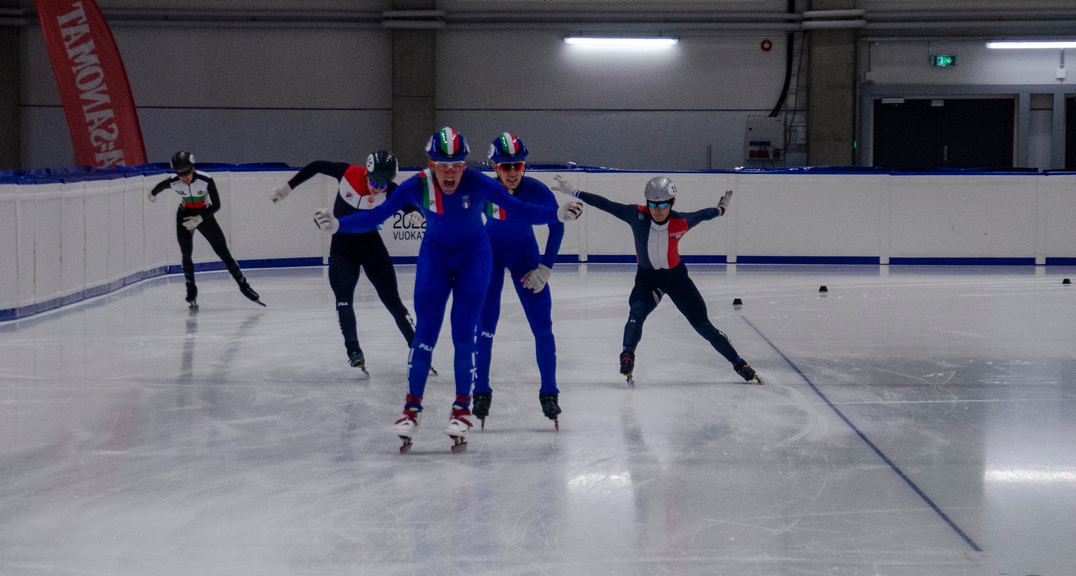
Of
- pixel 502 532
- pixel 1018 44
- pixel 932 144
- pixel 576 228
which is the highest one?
pixel 1018 44

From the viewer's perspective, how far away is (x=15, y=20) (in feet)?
67.9

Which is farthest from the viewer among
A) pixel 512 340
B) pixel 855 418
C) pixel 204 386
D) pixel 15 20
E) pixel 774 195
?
pixel 15 20

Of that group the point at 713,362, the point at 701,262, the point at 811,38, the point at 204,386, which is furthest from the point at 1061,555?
the point at 811,38

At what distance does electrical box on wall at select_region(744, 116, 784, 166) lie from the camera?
21234mm

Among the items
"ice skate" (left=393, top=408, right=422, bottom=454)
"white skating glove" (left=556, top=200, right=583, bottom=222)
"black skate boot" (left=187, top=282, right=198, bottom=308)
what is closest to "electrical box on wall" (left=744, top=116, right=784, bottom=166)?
"black skate boot" (left=187, top=282, right=198, bottom=308)

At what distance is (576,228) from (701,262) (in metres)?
1.94

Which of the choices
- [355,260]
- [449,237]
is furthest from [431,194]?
[355,260]

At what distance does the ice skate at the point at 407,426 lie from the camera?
18.7ft

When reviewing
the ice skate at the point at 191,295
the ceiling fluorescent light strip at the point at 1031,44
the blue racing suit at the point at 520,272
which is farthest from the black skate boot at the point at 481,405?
the ceiling fluorescent light strip at the point at 1031,44

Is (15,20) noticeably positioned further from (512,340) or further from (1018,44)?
(1018,44)

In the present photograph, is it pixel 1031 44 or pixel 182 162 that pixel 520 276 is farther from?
pixel 1031 44

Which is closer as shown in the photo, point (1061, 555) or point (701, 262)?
point (1061, 555)

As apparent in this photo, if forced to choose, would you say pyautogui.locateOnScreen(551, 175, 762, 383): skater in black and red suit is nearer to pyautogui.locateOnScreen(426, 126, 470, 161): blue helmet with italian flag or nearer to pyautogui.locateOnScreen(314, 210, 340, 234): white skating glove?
pyautogui.locateOnScreen(426, 126, 470, 161): blue helmet with italian flag

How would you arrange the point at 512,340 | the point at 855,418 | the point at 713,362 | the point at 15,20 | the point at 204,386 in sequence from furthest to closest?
the point at 15,20
the point at 512,340
the point at 713,362
the point at 204,386
the point at 855,418
